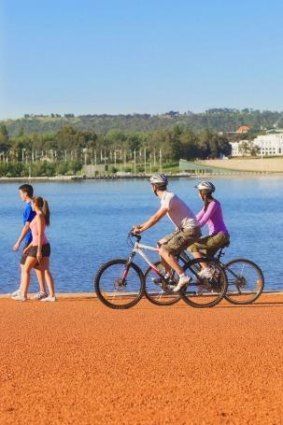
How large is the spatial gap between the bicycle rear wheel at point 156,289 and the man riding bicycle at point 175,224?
0.25 metres

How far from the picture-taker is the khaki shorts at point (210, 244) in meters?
12.2

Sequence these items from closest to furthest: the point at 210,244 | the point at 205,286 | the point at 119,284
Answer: the point at 119,284
the point at 205,286
the point at 210,244

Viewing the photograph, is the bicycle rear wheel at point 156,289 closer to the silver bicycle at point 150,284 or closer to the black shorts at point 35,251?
the silver bicycle at point 150,284

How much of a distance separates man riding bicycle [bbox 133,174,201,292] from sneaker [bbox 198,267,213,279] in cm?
28

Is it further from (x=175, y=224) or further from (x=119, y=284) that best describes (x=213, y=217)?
(x=119, y=284)

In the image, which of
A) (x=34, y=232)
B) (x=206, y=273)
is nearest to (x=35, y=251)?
(x=34, y=232)

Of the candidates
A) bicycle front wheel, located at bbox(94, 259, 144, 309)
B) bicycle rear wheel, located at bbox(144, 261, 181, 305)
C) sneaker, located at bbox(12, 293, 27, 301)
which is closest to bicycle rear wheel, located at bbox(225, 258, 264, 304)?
bicycle rear wheel, located at bbox(144, 261, 181, 305)

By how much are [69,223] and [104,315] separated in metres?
46.0

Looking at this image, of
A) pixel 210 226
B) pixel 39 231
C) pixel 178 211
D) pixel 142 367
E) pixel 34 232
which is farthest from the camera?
pixel 34 232

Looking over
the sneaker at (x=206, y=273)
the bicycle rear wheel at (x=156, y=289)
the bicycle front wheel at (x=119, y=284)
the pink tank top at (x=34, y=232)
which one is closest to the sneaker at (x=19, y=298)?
the pink tank top at (x=34, y=232)

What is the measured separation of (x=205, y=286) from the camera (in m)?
11.9

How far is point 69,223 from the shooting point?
57.0 m

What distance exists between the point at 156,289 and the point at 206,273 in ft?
2.06

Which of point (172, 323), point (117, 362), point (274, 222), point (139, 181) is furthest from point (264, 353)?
point (139, 181)
